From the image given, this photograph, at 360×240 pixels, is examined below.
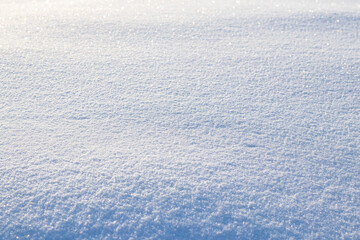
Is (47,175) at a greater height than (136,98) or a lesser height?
lesser

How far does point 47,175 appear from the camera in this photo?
4.22 feet

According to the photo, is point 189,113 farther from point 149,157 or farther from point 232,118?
point 149,157

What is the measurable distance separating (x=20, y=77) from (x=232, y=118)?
5.34 ft

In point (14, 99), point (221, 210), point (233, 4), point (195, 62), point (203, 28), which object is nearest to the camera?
point (221, 210)

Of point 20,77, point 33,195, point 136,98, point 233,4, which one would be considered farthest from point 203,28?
point 33,195

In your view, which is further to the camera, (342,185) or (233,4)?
(233,4)

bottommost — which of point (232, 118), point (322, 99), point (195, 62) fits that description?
point (232, 118)

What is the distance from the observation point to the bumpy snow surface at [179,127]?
1.14m

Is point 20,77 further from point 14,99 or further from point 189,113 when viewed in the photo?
point 189,113

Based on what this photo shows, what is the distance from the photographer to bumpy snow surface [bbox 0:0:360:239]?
3.74 ft

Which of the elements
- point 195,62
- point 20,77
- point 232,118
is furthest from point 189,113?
point 20,77

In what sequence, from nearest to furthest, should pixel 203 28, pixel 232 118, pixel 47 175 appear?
pixel 47 175 → pixel 232 118 → pixel 203 28

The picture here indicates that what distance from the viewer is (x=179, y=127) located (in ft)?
5.45

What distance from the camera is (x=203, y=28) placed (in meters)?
2.87
